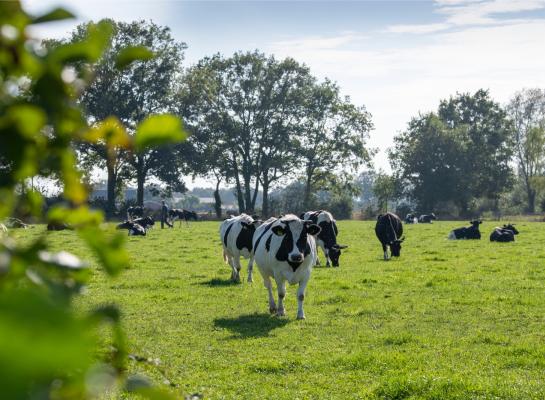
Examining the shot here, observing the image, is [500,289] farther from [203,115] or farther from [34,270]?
[203,115]

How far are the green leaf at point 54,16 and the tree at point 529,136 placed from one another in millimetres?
87986

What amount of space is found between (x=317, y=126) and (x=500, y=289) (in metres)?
59.6

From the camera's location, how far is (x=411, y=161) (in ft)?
263

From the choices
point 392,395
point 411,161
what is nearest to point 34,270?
point 392,395

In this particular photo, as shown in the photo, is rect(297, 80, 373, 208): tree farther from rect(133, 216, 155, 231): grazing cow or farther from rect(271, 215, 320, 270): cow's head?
rect(271, 215, 320, 270): cow's head

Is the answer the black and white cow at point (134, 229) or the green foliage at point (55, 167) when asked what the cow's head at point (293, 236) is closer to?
the green foliage at point (55, 167)

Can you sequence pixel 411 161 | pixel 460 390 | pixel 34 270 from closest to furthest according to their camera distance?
1. pixel 34 270
2. pixel 460 390
3. pixel 411 161

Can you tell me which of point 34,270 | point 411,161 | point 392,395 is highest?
point 411,161

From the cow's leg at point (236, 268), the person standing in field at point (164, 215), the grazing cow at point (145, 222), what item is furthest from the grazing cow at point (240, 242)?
the person standing in field at point (164, 215)

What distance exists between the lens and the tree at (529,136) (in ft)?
290

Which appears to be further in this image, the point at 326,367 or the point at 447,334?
the point at 447,334

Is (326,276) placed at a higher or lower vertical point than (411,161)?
lower

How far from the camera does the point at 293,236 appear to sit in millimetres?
12273

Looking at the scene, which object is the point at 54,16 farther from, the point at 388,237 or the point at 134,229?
the point at 134,229
